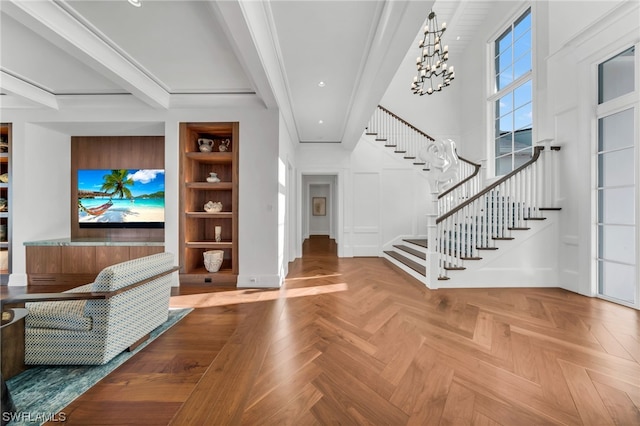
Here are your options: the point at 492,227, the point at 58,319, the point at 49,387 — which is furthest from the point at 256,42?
the point at 492,227

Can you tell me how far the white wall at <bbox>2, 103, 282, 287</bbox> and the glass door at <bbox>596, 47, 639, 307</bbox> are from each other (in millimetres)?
4540

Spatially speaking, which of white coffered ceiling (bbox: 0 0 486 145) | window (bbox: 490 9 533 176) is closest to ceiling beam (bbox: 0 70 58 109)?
white coffered ceiling (bbox: 0 0 486 145)

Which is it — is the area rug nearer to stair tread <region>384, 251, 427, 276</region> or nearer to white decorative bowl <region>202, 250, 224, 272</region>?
white decorative bowl <region>202, 250, 224, 272</region>

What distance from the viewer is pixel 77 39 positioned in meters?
2.63

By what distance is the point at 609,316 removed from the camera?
2898 mm

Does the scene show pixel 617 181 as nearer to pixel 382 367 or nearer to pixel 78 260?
pixel 382 367

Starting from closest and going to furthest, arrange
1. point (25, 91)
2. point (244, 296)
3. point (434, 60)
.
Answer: point (244, 296) < point (25, 91) < point (434, 60)

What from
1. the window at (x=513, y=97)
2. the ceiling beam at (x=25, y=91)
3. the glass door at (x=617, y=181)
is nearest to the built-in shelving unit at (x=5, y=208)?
the ceiling beam at (x=25, y=91)

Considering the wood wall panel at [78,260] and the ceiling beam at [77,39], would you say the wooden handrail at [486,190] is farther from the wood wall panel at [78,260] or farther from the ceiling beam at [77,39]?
the wood wall panel at [78,260]

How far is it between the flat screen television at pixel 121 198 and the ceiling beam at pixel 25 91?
123cm

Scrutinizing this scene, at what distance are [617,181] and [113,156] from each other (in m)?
7.94

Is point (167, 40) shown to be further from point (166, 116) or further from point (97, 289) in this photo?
point (97, 289)

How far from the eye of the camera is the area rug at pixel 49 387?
147 centimetres

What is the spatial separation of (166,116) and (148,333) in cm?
334
